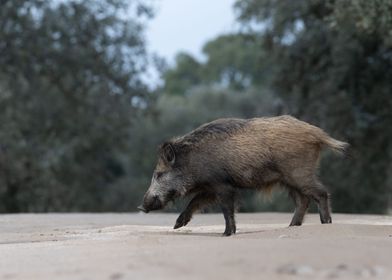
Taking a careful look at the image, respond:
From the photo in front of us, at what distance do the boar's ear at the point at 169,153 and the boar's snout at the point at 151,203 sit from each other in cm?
51

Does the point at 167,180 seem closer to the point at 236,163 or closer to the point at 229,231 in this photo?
the point at 236,163

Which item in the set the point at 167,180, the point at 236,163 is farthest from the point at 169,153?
the point at 236,163

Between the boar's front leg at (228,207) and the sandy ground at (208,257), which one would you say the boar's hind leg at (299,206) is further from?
the sandy ground at (208,257)

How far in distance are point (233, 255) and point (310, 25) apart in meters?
19.7

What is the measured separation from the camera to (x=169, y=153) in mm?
11070

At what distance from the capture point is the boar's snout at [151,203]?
36.6ft

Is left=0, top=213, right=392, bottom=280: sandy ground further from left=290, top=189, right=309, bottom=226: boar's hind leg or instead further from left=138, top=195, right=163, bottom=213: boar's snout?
left=290, top=189, right=309, bottom=226: boar's hind leg

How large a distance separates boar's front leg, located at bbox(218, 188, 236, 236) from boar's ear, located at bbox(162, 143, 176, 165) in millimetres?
815

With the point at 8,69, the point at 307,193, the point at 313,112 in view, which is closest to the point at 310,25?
the point at 313,112

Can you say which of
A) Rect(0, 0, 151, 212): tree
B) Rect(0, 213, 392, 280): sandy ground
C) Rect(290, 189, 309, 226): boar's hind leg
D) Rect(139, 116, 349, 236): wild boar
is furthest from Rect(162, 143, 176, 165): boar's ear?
Rect(0, 0, 151, 212): tree

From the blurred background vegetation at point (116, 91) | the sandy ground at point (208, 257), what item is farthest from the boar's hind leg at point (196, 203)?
the blurred background vegetation at point (116, 91)

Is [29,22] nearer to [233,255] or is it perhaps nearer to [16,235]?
[16,235]

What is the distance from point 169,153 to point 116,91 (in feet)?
61.3

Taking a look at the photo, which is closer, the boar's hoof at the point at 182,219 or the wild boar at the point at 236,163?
the wild boar at the point at 236,163
